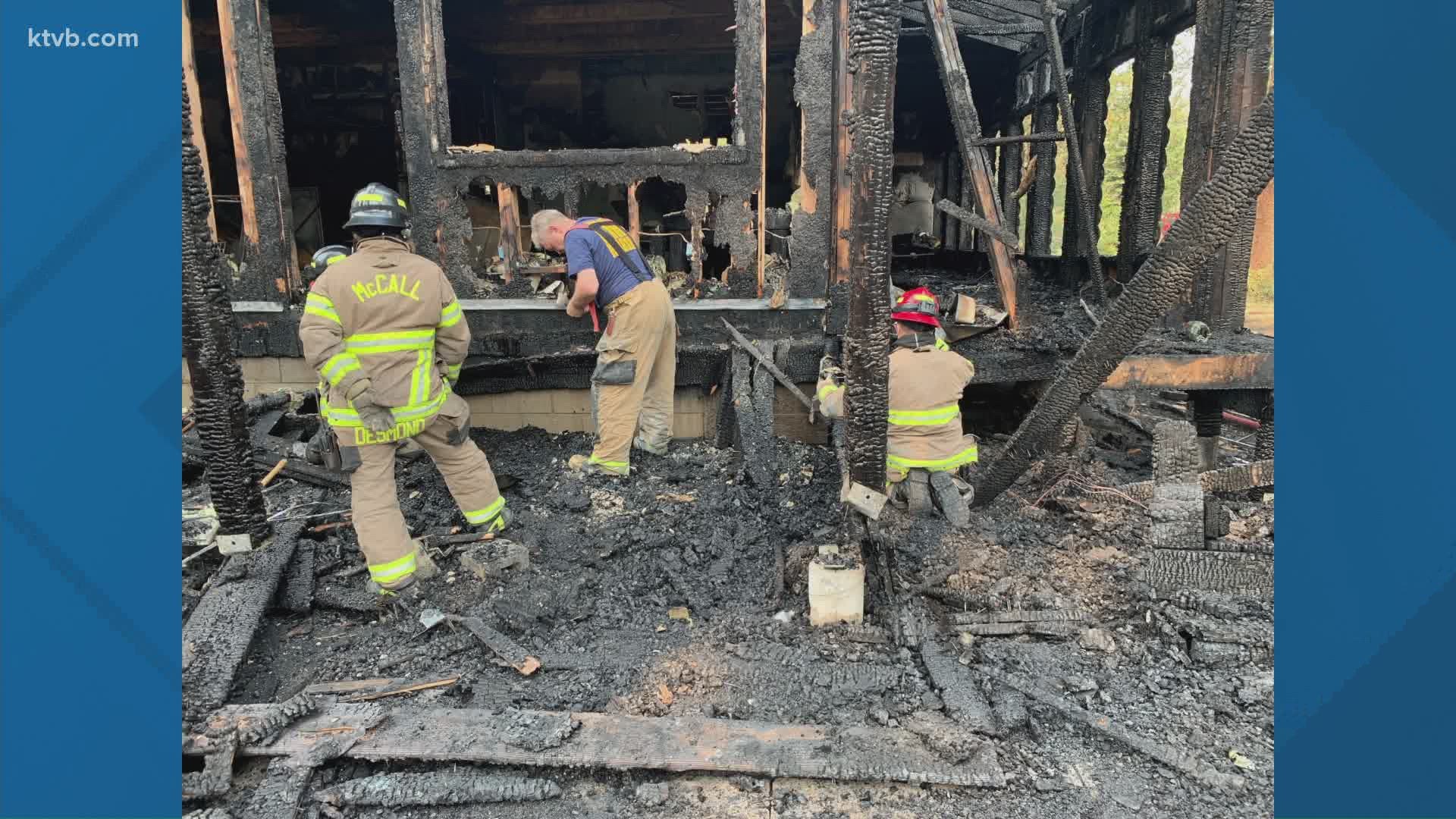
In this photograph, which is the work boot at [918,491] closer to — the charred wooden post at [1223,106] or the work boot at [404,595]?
the charred wooden post at [1223,106]

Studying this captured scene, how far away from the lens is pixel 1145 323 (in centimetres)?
296

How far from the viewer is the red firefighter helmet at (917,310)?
4.24m

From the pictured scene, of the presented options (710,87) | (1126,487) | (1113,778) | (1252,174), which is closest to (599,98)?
(710,87)

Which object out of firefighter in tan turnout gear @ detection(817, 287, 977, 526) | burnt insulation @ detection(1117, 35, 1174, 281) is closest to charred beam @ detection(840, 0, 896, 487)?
firefighter in tan turnout gear @ detection(817, 287, 977, 526)

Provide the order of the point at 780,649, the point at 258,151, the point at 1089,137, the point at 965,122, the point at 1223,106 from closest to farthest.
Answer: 1. the point at 780,649
2. the point at 1223,106
3. the point at 965,122
4. the point at 258,151
5. the point at 1089,137

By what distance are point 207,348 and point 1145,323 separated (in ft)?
13.2

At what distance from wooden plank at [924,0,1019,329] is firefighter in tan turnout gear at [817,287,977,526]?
5.66 feet

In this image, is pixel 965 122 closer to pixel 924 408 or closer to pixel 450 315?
pixel 924 408

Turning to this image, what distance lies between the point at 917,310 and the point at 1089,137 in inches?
213

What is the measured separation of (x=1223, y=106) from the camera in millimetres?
5223

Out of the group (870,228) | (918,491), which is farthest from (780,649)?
(870,228)

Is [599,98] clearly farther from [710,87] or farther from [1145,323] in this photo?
[1145,323]

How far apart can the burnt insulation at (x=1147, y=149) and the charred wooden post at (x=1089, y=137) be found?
739 mm

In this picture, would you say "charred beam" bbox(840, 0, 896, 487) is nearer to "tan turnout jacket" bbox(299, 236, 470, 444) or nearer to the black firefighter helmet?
"tan turnout jacket" bbox(299, 236, 470, 444)
